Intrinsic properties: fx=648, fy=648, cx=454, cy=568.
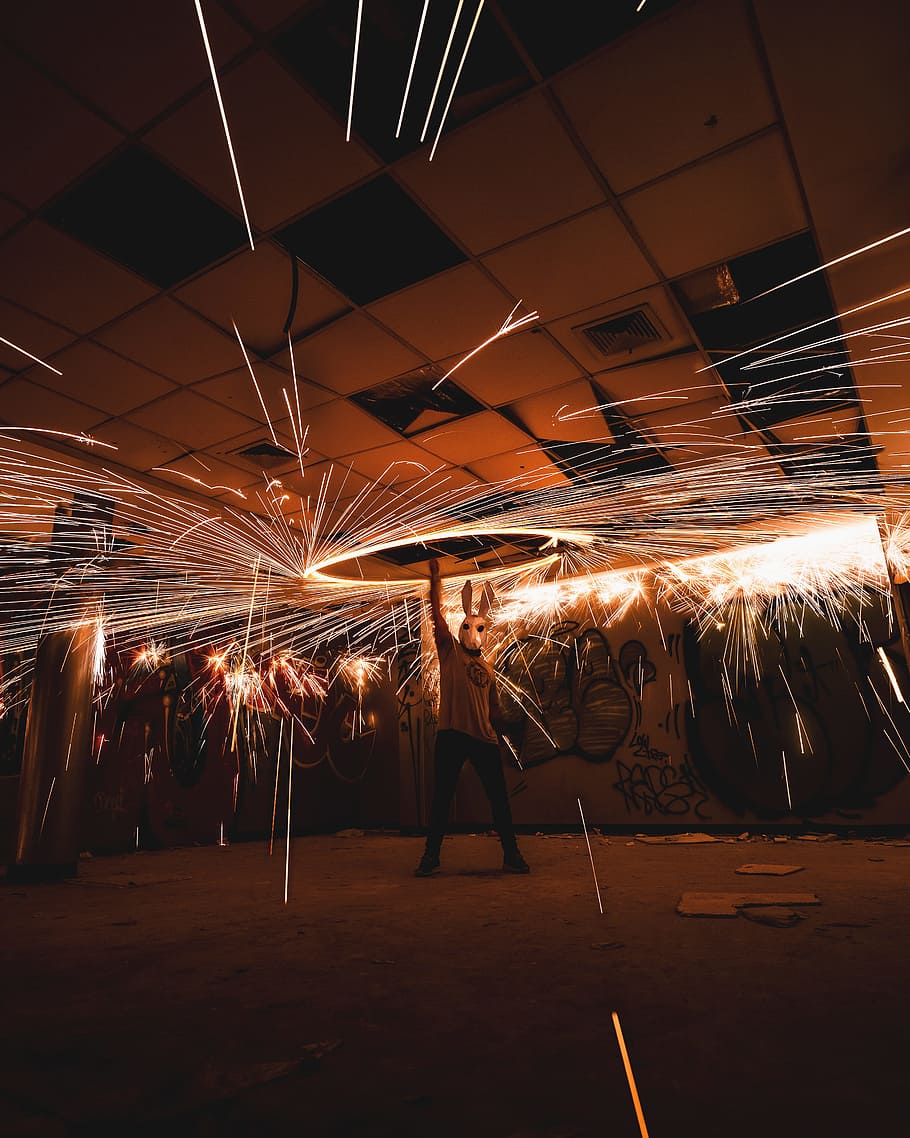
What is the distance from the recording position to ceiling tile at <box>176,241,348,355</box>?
2.94 metres

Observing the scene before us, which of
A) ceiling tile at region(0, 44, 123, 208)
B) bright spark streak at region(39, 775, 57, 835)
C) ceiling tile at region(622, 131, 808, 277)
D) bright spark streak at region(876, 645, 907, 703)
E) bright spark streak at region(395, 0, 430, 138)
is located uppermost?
bright spark streak at region(395, 0, 430, 138)

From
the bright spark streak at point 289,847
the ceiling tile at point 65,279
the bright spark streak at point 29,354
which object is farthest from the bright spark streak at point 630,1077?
the bright spark streak at point 29,354

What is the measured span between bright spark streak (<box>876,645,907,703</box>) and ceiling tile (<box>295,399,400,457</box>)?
458cm

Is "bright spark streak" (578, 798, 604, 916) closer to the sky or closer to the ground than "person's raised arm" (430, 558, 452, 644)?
closer to the ground

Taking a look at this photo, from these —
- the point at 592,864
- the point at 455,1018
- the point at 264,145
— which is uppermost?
the point at 264,145

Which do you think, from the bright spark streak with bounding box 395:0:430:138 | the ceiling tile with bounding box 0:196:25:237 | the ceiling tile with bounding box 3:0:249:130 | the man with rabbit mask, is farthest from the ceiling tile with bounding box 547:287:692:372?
the ceiling tile with bounding box 0:196:25:237

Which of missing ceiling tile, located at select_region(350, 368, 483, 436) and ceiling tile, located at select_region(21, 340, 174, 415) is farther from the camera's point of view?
missing ceiling tile, located at select_region(350, 368, 483, 436)

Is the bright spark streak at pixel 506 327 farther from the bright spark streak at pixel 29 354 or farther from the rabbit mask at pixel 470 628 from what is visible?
the bright spark streak at pixel 29 354

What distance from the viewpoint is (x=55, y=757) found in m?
4.14

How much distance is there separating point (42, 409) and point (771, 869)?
492 centimetres

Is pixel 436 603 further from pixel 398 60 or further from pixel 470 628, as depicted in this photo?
pixel 398 60

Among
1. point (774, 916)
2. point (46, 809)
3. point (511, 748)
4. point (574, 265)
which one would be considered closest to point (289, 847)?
point (46, 809)

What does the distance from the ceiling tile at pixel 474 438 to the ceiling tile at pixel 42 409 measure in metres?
2.08

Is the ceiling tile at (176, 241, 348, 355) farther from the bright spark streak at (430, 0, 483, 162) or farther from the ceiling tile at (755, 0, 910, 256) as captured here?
the ceiling tile at (755, 0, 910, 256)
